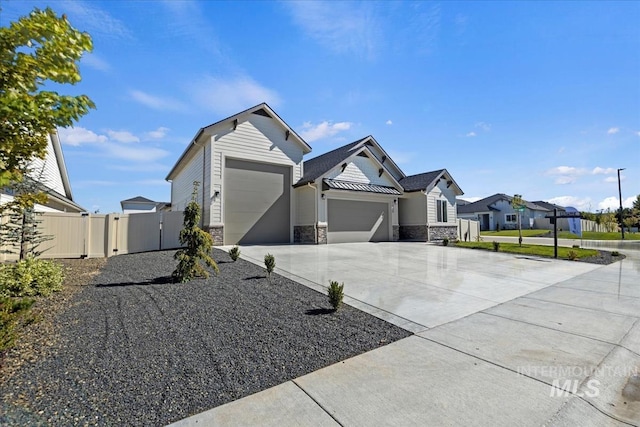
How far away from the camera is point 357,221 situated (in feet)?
59.7

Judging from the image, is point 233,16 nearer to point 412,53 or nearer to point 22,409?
point 412,53

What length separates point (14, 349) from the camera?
3.39 meters

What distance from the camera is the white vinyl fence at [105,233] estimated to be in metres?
10.5

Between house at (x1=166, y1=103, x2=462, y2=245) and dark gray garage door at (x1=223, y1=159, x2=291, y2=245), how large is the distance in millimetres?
52

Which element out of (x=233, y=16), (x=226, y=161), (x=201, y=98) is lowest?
(x=226, y=161)

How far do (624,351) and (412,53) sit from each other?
10.1 m

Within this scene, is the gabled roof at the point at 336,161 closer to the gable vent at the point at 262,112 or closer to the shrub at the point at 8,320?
the gable vent at the point at 262,112

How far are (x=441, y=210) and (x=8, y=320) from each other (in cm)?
2177

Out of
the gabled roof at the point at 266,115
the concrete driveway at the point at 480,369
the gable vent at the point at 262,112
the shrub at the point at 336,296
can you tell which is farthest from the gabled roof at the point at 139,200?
the shrub at the point at 336,296

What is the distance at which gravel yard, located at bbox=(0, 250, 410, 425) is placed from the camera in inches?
98.6

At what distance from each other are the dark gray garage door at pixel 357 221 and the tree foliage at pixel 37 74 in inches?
569

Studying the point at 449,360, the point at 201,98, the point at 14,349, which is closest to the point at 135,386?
the point at 14,349

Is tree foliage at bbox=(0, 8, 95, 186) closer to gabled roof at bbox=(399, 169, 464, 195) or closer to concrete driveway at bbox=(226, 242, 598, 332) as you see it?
concrete driveway at bbox=(226, 242, 598, 332)

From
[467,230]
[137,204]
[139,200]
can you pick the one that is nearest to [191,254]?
[467,230]
